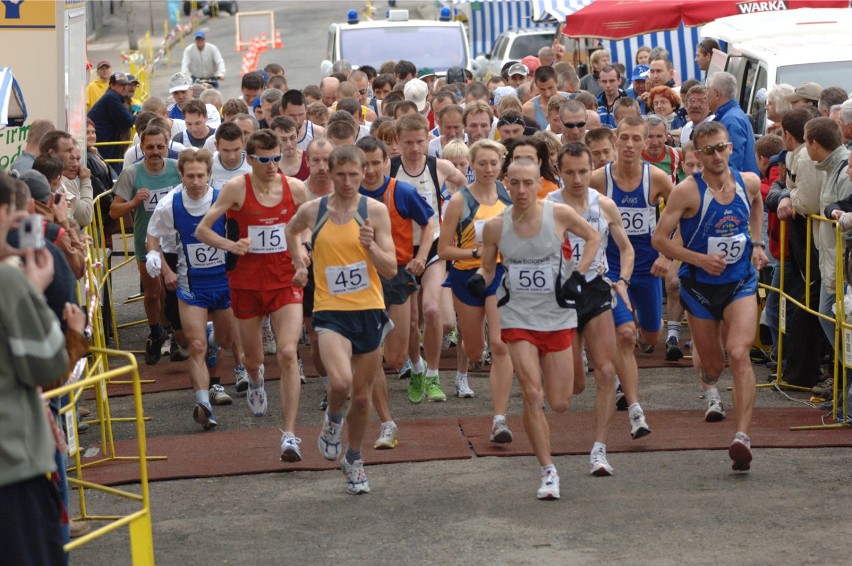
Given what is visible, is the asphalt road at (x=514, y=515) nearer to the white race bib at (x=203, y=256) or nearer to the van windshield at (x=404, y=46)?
the white race bib at (x=203, y=256)

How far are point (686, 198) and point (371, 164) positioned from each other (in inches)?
77.2

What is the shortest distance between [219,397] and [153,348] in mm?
1743

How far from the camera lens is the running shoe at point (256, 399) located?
31.9 feet

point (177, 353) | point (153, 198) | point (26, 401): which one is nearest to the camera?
point (26, 401)

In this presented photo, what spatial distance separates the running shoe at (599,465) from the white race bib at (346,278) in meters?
1.63

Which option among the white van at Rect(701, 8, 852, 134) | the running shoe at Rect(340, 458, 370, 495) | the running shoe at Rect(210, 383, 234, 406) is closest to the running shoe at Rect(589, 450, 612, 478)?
the running shoe at Rect(340, 458, 370, 495)

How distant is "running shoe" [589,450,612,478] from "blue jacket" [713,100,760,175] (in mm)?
4756

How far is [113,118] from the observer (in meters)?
16.8

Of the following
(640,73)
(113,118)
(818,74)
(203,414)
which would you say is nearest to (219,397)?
(203,414)

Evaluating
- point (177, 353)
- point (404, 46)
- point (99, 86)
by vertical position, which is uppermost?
point (404, 46)

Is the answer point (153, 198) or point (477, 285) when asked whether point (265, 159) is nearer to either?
point (477, 285)

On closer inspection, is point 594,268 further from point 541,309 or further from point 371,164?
point 371,164

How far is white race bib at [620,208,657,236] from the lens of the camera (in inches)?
370

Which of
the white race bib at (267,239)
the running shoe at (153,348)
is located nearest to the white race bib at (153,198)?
the running shoe at (153,348)
